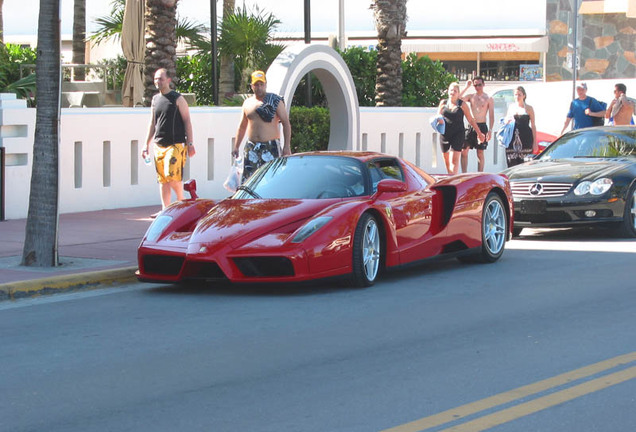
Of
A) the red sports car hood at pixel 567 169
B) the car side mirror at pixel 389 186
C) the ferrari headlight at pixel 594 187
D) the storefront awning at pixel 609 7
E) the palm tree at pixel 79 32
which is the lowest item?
the ferrari headlight at pixel 594 187

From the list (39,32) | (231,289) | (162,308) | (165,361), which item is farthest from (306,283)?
(39,32)

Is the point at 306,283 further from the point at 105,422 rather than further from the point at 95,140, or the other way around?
the point at 95,140

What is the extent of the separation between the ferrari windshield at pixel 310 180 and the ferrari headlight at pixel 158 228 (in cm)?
81

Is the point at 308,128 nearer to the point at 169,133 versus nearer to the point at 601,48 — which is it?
the point at 169,133

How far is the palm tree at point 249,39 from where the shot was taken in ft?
90.4

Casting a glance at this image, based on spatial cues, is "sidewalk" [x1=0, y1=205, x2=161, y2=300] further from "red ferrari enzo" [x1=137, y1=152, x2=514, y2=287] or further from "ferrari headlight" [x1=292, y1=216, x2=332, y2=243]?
"ferrari headlight" [x1=292, y1=216, x2=332, y2=243]

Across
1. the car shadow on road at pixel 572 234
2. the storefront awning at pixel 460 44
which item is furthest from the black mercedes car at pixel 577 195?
the storefront awning at pixel 460 44

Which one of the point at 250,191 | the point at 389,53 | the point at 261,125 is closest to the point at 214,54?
the point at 389,53

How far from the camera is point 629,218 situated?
44.9 feet

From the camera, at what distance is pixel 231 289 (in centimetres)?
990

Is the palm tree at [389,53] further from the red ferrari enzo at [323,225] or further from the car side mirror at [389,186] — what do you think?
the car side mirror at [389,186]

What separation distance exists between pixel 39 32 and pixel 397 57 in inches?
619

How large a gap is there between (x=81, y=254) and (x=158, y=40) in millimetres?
9661

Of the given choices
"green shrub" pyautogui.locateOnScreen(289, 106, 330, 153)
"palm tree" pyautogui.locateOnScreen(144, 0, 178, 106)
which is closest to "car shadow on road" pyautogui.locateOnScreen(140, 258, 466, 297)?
"palm tree" pyautogui.locateOnScreen(144, 0, 178, 106)
